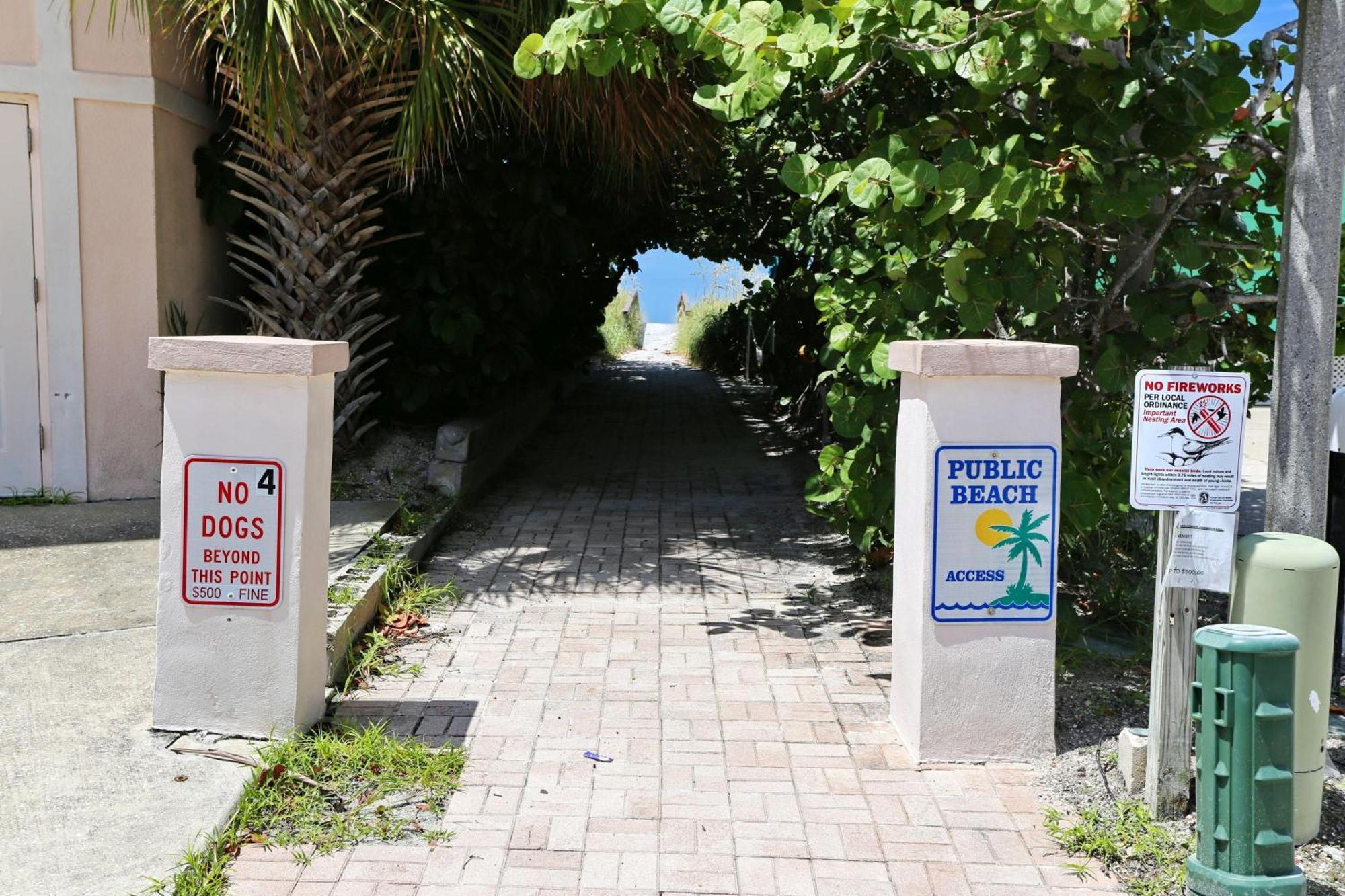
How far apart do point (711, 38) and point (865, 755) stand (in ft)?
8.46

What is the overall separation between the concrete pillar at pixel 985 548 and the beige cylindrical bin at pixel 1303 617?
73cm

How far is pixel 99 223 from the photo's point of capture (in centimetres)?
760

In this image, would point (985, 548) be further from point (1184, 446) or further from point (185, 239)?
point (185, 239)

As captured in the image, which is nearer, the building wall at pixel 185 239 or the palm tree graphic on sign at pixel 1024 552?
the palm tree graphic on sign at pixel 1024 552

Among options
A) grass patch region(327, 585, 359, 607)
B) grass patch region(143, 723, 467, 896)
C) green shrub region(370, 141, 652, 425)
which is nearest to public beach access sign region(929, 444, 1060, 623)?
grass patch region(143, 723, 467, 896)

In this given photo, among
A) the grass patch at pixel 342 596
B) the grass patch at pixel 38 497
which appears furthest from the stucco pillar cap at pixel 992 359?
the grass patch at pixel 38 497

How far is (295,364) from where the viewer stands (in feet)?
13.4

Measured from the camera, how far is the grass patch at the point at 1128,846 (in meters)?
3.53

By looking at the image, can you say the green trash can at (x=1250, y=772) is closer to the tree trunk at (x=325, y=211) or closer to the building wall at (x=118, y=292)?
the tree trunk at (x=325, y=211)

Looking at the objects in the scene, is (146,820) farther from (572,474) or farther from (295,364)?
(572,474)

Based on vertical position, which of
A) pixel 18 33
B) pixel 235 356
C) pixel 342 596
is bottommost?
pixel 342 596

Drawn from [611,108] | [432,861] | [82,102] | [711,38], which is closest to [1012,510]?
[711,38]

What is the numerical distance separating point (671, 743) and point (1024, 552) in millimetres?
1443

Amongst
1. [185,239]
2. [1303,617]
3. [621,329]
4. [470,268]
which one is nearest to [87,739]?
[1303,617]
